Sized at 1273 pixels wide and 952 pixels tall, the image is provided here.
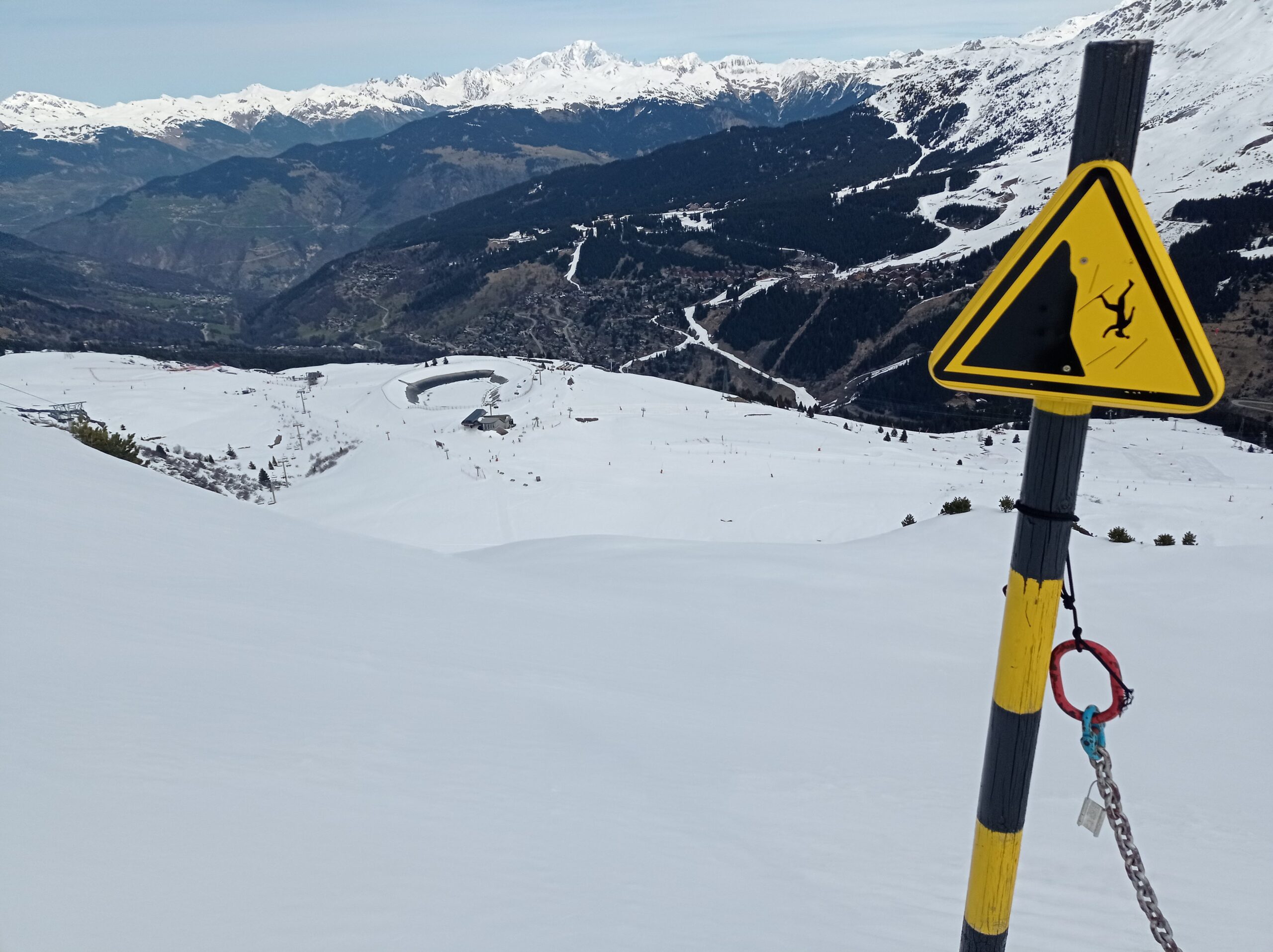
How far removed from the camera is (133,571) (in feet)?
23.2

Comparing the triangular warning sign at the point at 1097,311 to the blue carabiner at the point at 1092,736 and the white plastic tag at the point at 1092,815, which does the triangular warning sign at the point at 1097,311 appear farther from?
the white plastic tag at the point at 1092,815

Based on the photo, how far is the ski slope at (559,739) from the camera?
10.8 ft

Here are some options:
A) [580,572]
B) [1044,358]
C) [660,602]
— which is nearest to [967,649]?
[660,602]

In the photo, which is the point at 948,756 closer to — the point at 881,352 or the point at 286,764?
the point at 286,764

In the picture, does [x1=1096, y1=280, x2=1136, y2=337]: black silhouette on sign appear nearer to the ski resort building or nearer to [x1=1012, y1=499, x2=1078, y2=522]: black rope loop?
[x1=1012, y1=499, x2=1078, y2=522]: black rope loop

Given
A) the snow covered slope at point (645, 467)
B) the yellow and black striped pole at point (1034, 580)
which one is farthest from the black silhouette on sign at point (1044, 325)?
the snow covered slope at point (645, 467)

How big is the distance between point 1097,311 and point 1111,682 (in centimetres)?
121

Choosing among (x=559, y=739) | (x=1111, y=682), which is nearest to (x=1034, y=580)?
(x=1111, y=682)

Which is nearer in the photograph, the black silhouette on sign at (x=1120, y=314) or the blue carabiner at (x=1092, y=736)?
the black silhouette on sign at (x=1120, y=314)

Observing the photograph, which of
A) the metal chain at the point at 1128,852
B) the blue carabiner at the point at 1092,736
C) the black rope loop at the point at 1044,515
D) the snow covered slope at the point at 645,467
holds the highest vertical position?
the snow covered slope at the point at 645,467

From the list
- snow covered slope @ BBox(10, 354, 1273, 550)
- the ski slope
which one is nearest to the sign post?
the ski slope

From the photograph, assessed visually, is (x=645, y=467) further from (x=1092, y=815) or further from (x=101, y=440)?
(x=1092, y=815)

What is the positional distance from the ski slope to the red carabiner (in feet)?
5.95

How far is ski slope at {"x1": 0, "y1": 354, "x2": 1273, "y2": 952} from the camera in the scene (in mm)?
3289
